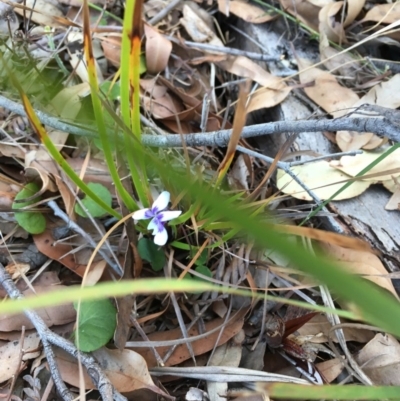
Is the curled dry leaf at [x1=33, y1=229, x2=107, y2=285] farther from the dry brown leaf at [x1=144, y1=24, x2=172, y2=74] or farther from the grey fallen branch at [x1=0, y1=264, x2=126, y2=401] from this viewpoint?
the dry brown leaf at [x1=144, y1=24, x2=172, y2=74]

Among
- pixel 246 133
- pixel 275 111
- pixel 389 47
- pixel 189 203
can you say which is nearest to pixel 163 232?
pixel 189 203

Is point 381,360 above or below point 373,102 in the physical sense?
below

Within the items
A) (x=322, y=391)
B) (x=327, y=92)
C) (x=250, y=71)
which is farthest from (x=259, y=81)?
(x=322, y=391)

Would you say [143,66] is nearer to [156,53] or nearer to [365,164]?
[156,53]

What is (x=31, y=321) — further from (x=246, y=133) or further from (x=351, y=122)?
(x=351, y=122)

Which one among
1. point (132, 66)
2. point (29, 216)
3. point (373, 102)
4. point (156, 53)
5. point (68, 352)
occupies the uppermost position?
point (132, 66)

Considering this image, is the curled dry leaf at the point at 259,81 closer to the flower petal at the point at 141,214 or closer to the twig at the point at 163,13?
the twig at the point at 163,13
